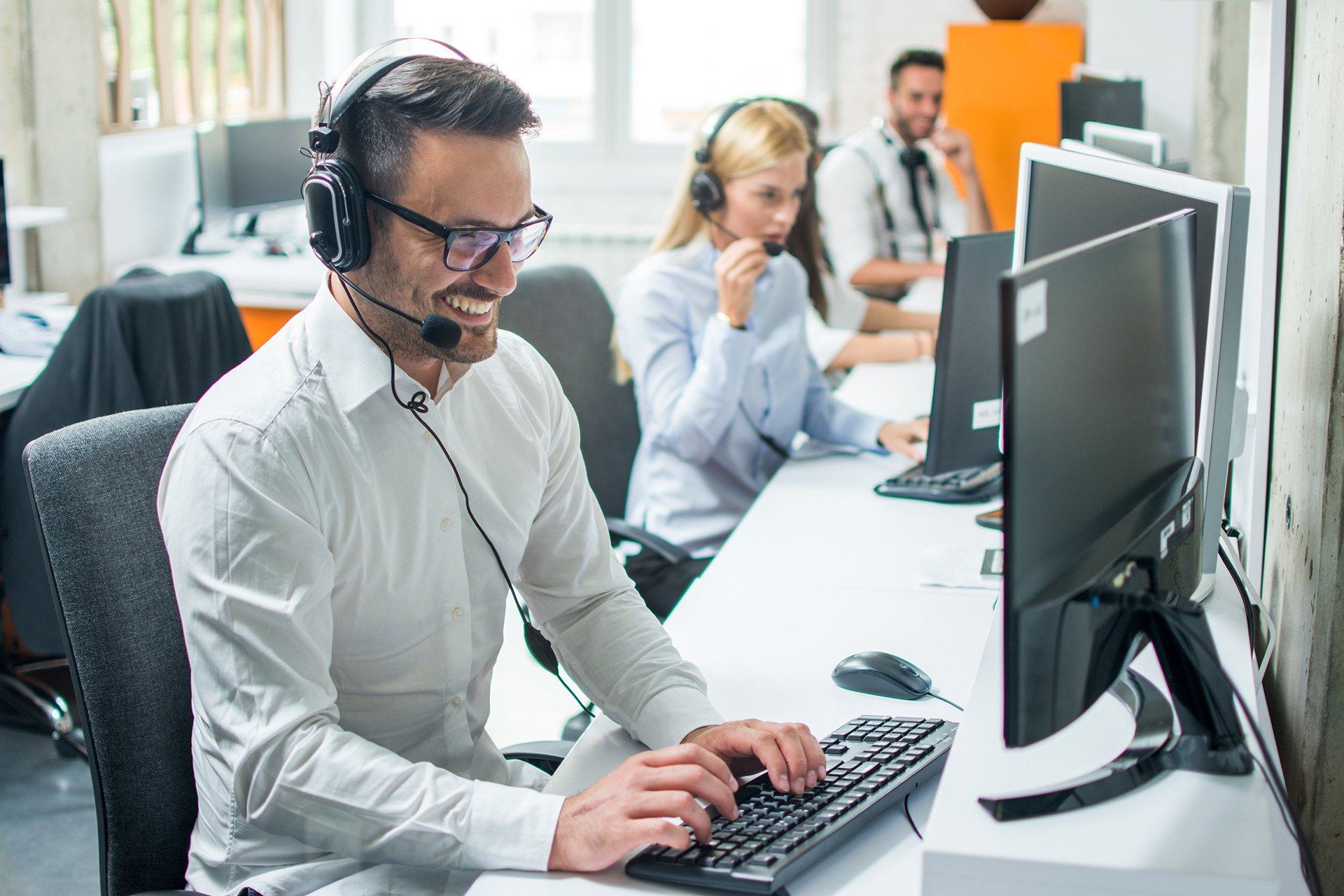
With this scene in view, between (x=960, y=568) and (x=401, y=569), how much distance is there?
803 millimetres

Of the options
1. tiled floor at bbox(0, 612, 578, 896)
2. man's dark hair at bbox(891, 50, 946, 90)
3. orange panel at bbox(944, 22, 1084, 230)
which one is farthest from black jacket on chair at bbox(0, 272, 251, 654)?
orange panel at bbox(944, 22, 1084, 230)

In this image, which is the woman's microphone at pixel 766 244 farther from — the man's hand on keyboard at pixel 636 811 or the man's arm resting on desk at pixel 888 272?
the man's arm resting on desk at pixel 888 272

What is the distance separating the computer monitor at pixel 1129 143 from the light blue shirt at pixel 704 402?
727mm

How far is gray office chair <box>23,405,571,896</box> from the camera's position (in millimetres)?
1087

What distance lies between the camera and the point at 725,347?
Answer: 2.06m

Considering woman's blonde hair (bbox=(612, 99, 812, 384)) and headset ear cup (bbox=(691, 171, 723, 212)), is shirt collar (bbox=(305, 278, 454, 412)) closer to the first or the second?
woman's blonde hair (bbox=(612, 99, 812, 384))

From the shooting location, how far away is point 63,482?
110 centimetres

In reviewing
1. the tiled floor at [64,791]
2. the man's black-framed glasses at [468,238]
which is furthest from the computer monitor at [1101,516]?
the tiled floor at [64,791]

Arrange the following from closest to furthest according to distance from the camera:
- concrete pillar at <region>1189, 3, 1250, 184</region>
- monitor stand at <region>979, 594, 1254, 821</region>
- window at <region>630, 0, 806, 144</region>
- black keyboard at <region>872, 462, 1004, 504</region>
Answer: monitor stand at <region>979, 594, 1254, 821</region> → black keyboard at <region>872, 462, 1004, 504</region> → concrete pillar at <region>1189, 3, 1250, 184</region> → window at <region>630, 0, 806, 144</region>

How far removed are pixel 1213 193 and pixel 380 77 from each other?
77 centimetres

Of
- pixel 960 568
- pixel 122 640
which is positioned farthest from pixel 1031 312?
pixel 960 568

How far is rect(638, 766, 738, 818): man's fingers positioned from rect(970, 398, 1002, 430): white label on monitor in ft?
3.20

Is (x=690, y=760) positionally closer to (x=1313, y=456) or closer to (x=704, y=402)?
(x=1313, y=456)

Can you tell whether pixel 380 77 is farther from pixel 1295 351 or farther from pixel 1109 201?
pixel 1295 351
